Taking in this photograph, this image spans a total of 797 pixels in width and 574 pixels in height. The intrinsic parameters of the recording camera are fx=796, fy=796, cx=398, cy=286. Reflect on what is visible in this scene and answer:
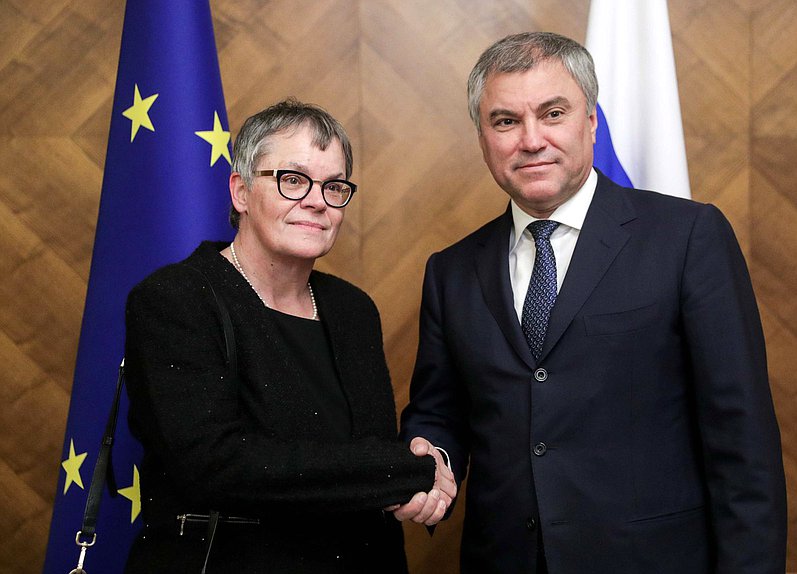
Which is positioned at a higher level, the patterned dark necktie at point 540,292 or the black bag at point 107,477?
the patterned dark necktie at point 540,292

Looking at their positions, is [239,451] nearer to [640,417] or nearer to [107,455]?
[107,455]

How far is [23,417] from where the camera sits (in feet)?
9.30

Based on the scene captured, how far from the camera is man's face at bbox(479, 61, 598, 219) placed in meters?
1.85

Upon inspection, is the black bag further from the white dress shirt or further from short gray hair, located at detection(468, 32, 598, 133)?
short gray hair, located at detection(468, 32, 598, 133)

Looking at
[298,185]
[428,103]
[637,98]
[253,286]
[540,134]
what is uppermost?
[428,103]

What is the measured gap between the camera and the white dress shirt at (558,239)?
189 cm

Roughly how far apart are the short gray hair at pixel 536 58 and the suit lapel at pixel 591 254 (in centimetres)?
25

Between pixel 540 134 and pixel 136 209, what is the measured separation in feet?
3.84

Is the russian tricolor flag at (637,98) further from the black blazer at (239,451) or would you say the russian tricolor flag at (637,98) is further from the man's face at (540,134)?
the black blazer at (239,451)

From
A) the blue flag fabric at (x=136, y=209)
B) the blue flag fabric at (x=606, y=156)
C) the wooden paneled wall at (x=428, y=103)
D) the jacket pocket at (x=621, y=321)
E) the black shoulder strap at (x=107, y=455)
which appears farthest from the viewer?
the wooden paneled wall at (x=428, y=103)

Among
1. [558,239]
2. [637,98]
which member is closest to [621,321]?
[558,239]

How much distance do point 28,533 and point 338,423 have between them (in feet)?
5.58

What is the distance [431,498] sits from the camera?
1.69 meters

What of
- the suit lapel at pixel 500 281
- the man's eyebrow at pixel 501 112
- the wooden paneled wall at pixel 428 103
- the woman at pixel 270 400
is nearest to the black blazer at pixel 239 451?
the woman at pixel 270 400
